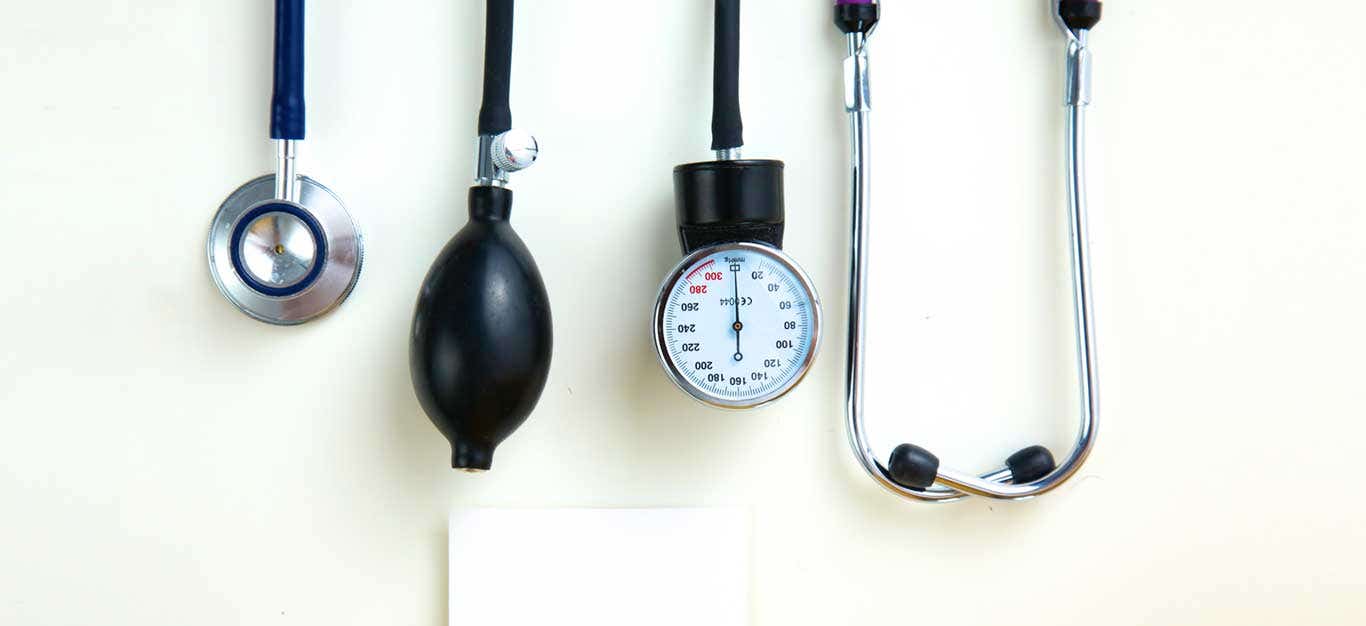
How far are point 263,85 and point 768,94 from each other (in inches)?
17.1

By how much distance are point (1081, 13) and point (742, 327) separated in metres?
0.39

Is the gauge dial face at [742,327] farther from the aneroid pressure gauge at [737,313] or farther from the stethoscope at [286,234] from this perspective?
the stethoscope at [286,234]

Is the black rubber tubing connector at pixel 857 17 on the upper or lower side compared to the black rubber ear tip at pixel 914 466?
upper

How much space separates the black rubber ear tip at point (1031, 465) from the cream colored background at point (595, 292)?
0.03 m

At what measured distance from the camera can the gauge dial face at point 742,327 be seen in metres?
0.75

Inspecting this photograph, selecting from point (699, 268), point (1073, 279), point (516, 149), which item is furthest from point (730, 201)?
point (1073, 279)

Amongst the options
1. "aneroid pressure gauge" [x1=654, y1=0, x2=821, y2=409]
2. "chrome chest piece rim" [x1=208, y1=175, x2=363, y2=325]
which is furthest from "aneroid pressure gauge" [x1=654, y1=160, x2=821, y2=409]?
"chrome chest piece rim" [x1=208, y1=175, x2=363, y2=325]

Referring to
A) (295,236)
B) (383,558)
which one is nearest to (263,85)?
(295,236)

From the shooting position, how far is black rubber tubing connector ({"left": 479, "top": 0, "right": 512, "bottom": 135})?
76 centimetres

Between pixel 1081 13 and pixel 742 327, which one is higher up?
pixel 1081 13

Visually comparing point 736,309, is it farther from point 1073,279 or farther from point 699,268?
point 1073,279

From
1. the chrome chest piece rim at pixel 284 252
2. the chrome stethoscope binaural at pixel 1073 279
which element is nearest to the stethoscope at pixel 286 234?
the chrome chest piece rim at pixel 284 252

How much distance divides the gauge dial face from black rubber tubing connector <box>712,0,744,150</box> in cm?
9

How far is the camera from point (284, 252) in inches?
31.4
